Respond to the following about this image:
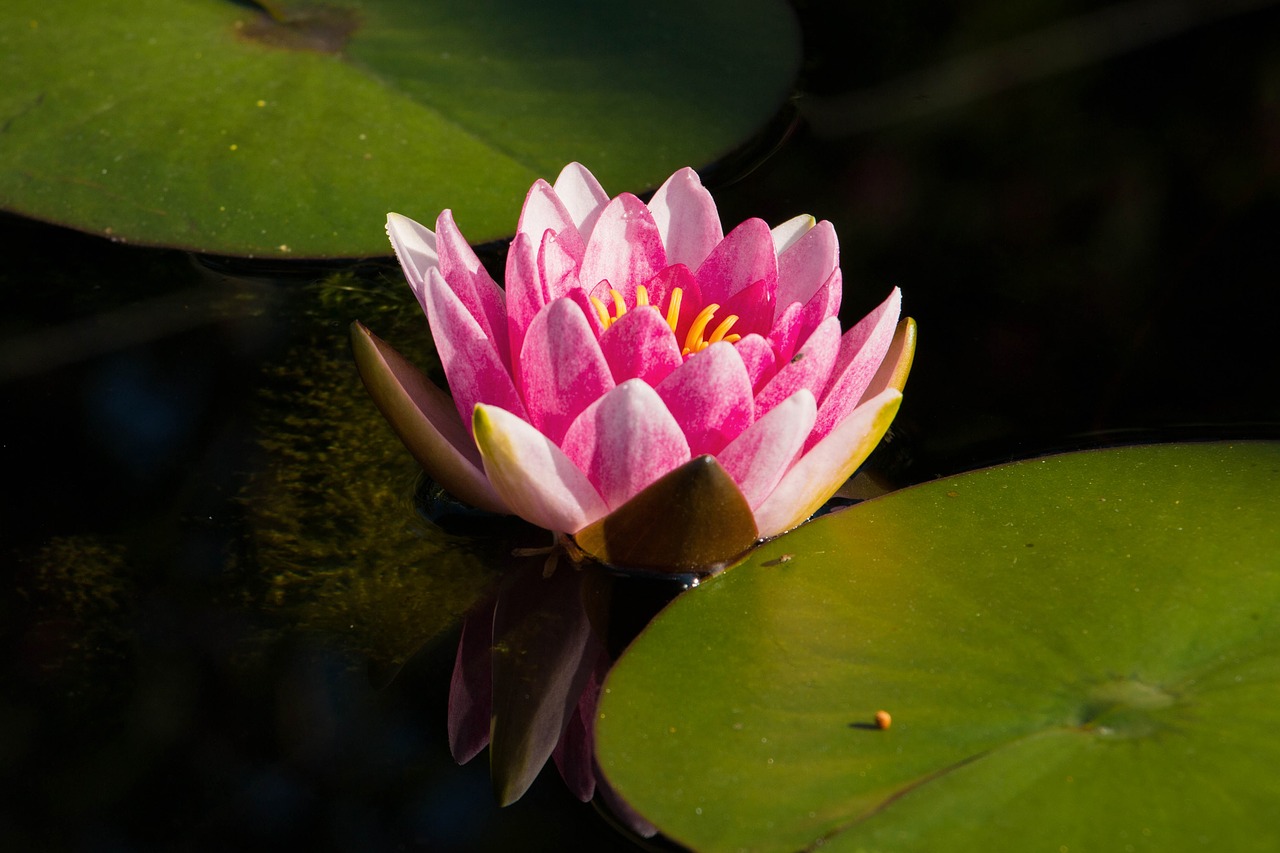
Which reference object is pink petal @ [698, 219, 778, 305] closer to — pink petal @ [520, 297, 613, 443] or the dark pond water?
pink petal @ [520, 297, 613, 443]

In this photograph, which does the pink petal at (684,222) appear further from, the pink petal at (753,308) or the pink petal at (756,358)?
the pink petal at (756,358)

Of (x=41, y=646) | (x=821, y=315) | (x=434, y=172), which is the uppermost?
(x=821, y=315)

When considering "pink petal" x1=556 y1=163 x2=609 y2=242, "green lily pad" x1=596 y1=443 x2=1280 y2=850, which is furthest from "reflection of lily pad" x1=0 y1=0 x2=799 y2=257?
"green lily pad" x1=596 y1=443 x2=1280 y2=850

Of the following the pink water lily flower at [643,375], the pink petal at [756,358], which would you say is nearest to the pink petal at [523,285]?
the pink water lily flower at [643,375]

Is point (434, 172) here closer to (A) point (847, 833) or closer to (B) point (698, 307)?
(B) point (698, 307)

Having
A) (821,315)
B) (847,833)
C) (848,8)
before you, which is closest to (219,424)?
(821,315)

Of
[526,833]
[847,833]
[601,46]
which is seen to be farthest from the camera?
[601,46]

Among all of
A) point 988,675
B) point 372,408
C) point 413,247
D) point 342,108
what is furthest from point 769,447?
point 342,108
